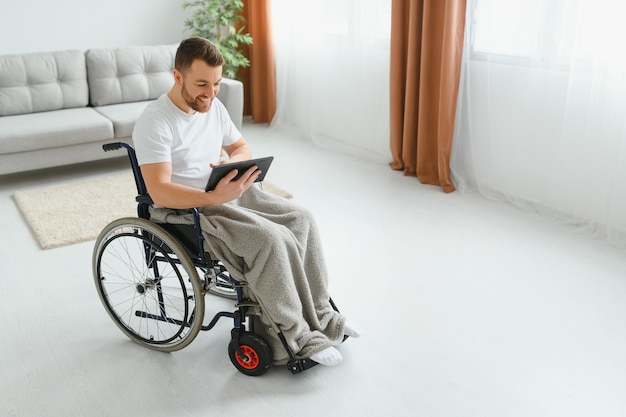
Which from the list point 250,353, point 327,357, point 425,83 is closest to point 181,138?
point 250,353

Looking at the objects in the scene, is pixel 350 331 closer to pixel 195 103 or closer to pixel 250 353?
pixel 250 353

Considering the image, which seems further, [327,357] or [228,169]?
[327,357]

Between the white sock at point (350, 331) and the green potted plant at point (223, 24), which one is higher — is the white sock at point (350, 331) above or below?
below

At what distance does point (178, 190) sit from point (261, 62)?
12.0ft

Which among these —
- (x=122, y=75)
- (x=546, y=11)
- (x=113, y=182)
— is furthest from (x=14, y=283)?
(x=546, y=11)

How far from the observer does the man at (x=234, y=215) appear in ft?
6.25

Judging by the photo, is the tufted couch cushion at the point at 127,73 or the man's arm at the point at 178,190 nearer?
the man's arm at the point at 178,190

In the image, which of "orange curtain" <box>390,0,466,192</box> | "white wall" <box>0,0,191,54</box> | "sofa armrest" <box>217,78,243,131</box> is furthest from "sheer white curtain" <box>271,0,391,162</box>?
"white wall" <box>0,0,191,54</box>

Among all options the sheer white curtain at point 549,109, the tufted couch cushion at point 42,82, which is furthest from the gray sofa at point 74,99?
the sheer white curtain at point 549,109

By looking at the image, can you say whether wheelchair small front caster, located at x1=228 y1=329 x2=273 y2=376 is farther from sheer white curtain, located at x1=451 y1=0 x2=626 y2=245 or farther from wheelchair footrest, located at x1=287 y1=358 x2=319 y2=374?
sheer white curtain, located at x1=451 y1=0 x2=626 y2=245

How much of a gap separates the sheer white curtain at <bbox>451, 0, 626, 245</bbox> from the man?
1692mm

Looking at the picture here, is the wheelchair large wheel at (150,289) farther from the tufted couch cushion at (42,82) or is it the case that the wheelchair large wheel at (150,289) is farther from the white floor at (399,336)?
the tufted couch cushion at (42,82)

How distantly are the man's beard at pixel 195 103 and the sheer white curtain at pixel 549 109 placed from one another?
1.91 meters

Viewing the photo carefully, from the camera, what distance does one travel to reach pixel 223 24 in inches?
196
